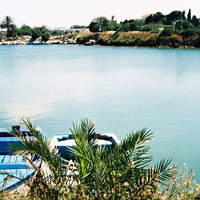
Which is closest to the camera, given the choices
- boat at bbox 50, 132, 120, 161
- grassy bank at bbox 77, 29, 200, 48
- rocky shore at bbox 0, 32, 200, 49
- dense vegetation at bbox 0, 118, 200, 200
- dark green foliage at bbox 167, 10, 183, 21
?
dense vegetation at bbox 0, 118, 200, 200

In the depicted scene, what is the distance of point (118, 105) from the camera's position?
12938 millimetres

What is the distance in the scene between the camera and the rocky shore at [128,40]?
173 ft

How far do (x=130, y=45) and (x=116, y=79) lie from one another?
45.9m

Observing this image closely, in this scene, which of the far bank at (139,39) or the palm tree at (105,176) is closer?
the palm tree at (105,176)

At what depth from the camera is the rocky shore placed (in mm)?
52822

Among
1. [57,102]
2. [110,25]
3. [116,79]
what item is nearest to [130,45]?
[110,25]

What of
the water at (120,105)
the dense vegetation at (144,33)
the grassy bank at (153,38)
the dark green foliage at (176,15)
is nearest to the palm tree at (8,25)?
the dense vegetation at (144,33)

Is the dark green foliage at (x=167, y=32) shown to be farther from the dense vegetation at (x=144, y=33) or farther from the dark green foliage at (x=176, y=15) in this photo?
the dark green foliage at (x=176, y=15)

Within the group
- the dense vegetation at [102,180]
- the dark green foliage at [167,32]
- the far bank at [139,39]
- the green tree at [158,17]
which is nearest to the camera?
the dense vegetation at [102,180]

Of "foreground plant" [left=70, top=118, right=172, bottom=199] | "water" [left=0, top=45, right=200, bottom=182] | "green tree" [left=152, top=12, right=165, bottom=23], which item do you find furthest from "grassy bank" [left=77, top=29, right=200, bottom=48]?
"foreground plant" [left=70, top=118, right=172, bottom=199]

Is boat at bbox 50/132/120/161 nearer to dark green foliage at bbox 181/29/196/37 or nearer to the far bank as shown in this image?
the far bank

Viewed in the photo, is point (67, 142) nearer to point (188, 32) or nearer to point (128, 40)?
point (188, 32)

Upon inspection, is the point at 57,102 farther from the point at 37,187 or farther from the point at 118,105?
the point at 37,187

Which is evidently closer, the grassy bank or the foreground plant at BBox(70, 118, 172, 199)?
the foreground plant at BBox(70, 118, 172, 199)
